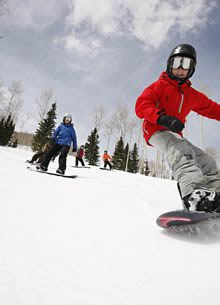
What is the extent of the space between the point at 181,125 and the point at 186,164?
1.05 ft

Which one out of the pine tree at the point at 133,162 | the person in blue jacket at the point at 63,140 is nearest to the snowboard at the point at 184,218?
the person in blue jacket at the point at 63,140

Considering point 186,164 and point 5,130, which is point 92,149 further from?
point 186,164

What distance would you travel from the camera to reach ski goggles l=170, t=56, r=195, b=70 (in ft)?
7.01

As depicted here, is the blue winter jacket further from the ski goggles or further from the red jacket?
the ski goggles

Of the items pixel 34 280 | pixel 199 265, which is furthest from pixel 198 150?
pixel 34 280

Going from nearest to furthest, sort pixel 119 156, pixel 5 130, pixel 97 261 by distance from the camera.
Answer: pixel 97 261 → pixel 5 130 → pixel 119 156

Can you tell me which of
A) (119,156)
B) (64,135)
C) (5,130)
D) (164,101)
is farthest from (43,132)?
(164,101)

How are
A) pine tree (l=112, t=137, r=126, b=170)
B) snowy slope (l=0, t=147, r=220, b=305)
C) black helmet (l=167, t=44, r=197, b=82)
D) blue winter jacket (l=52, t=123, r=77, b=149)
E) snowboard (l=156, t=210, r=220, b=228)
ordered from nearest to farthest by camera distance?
1. snowy slope (l=0, t=147, r=220, b=305)
2. snowboard (l=156, t=210, r=220, b=228)
3. black helmet (l=167, t=44, r=197, b=82)
4. blue winter jacket (l=52, t=123, r=77, b=149)
5. pine tree (l=112, t=137, r=126, b=170)

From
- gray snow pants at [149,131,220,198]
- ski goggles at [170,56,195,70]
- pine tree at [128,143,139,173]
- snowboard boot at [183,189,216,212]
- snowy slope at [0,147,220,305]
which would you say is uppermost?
pine tree at [128,143,139,173]

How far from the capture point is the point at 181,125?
1.69 metres

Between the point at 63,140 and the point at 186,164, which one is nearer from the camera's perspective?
the point at 186,164

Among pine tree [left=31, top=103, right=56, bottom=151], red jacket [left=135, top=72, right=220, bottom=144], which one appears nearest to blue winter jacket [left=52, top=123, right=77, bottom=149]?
red jacket [left=135, top=72, right=220, bottom=144]

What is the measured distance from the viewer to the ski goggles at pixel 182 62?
214 cm

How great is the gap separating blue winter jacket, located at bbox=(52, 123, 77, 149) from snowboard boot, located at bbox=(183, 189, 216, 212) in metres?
4.26
